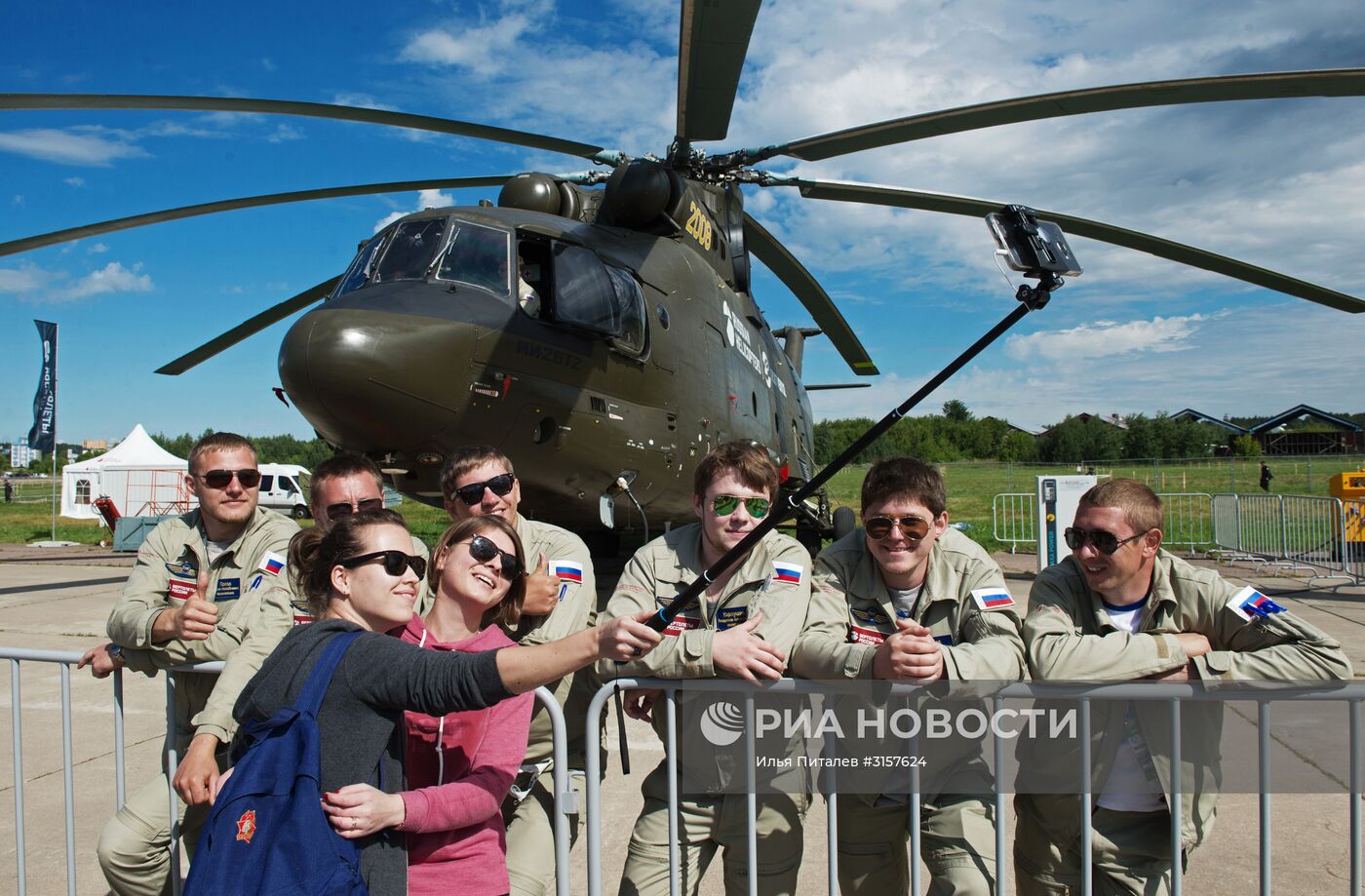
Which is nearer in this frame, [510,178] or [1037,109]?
[1037,109]

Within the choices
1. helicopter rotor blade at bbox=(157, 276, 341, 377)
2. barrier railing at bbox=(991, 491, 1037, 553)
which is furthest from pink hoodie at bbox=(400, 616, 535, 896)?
barrier railing at bbox=(991, 491, 1037, 553)

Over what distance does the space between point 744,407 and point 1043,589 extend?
6.63 metres

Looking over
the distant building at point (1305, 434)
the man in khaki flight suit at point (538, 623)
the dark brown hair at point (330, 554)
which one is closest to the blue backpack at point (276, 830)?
the dark brown hair at point (330, 554)

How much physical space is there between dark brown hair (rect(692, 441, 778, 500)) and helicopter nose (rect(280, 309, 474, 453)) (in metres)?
3.22

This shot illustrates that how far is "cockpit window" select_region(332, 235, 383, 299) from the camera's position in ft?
20.8

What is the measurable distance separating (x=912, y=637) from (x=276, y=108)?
5.75 m

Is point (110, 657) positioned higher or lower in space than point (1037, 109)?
lower

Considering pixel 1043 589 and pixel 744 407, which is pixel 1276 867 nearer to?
pixel 1043 589

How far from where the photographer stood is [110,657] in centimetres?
305

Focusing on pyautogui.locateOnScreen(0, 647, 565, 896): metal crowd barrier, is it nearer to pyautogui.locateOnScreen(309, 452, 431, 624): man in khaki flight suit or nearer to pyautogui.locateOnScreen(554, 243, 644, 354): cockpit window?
pyautogui.locateOnScreen(309, 452, 431, 624): man in khaki flight suit

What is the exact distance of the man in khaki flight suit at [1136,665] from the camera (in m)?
2.41

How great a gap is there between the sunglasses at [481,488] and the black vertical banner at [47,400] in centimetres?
2258

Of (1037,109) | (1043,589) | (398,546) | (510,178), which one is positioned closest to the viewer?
(398,546)

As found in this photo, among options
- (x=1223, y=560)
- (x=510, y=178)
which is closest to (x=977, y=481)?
(x=1223, y=560)
